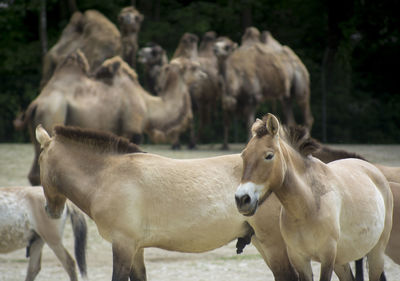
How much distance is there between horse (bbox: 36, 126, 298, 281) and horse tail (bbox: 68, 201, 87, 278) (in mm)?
1733

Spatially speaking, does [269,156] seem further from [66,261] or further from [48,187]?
[66,261]

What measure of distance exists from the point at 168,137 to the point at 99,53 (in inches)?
203

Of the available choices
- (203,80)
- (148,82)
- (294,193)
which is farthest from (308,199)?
(203,80)

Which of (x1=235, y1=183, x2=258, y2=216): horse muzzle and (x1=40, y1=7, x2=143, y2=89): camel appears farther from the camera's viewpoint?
(x1=40, y1=7, x2=143, y2=89): camel

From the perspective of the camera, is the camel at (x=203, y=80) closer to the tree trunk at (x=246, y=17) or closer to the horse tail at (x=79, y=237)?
the tree trunk at (x=246, y=17)

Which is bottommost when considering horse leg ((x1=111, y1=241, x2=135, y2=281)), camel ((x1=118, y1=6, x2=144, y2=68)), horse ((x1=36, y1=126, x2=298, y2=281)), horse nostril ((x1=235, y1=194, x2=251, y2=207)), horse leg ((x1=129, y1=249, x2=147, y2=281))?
camel ((x1=118, y1=6, x2=144, y2=68))

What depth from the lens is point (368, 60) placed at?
23.8 m

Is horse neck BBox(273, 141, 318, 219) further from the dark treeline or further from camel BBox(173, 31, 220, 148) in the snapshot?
the dark treeline

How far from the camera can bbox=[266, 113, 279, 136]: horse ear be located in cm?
458

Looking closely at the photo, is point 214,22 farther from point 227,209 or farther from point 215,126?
point 227,209

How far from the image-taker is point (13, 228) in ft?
25.2

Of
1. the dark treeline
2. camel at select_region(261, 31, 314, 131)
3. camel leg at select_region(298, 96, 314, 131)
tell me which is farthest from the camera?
the dark treeline

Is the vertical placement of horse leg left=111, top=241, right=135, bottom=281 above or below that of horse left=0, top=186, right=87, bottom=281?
Result: above

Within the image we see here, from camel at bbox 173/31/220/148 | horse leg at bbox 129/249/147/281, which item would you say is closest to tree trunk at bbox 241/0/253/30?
camel at bbox 173/31/220/148
